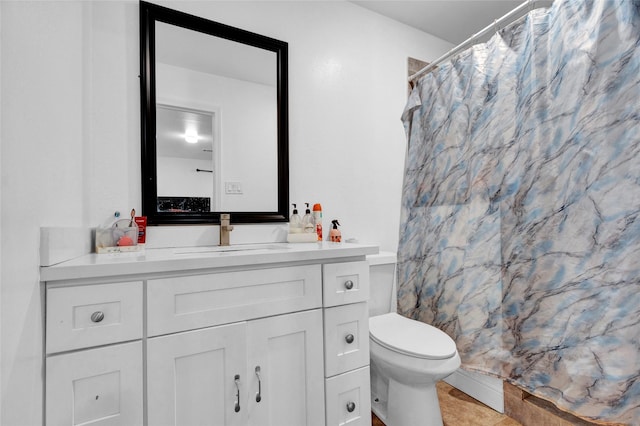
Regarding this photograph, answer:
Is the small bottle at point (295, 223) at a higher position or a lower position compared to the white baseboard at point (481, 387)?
higher

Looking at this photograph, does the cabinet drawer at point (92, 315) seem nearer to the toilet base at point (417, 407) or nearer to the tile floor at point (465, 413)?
the toilet base at point (417, 407)

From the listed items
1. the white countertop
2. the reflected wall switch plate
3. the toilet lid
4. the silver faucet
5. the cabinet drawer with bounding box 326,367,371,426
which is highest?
the reflected wall switch plate

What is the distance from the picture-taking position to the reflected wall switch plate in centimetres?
154

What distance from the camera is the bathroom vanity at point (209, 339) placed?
2.64 ft

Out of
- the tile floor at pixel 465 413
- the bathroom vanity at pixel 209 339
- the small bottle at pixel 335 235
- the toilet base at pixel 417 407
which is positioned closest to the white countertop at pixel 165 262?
the bathroom vanity at pixel 209 339

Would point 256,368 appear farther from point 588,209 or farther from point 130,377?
point 588,209

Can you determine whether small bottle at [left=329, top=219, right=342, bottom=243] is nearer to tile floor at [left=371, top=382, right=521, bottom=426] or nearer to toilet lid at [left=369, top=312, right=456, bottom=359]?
toilet lid at [left=369, top=312, right=456, bottom=359]

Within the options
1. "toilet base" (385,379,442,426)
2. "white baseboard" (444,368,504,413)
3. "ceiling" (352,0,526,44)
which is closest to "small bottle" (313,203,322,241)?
"toilet base" (385,379,442,426)

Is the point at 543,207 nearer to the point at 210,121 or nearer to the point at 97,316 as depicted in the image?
the point at 210,121

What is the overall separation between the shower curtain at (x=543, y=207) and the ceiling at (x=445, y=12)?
54 centimetres

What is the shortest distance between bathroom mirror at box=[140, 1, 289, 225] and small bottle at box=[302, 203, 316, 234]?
0.12 meters

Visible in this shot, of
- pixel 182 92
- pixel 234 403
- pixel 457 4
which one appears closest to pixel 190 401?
pixel 234 403

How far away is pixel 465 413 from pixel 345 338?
952 mm

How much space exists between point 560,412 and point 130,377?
5.83 feet
